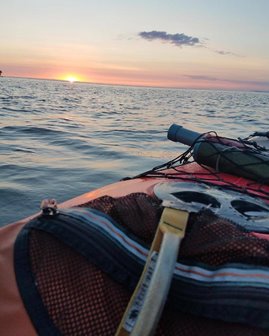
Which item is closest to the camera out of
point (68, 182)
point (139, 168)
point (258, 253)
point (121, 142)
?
point (258, 253)

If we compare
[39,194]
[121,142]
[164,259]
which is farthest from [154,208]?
[121,142]

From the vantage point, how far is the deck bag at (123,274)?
40.6 inches

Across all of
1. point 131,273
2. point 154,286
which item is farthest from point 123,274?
point 154,286

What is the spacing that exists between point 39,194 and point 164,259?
3.51 metres

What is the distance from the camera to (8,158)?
6.02m

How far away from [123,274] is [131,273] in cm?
2

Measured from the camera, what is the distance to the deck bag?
40.6 inches

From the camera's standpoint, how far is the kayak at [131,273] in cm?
101

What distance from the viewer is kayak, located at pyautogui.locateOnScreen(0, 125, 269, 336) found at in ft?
3.31

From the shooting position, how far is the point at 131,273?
1.14m

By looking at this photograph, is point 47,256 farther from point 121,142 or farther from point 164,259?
point 121,142

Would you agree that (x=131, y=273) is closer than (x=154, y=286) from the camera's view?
No

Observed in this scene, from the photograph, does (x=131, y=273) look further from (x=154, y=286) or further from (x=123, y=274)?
(x=154, y=286)

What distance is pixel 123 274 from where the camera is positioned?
114 cm
